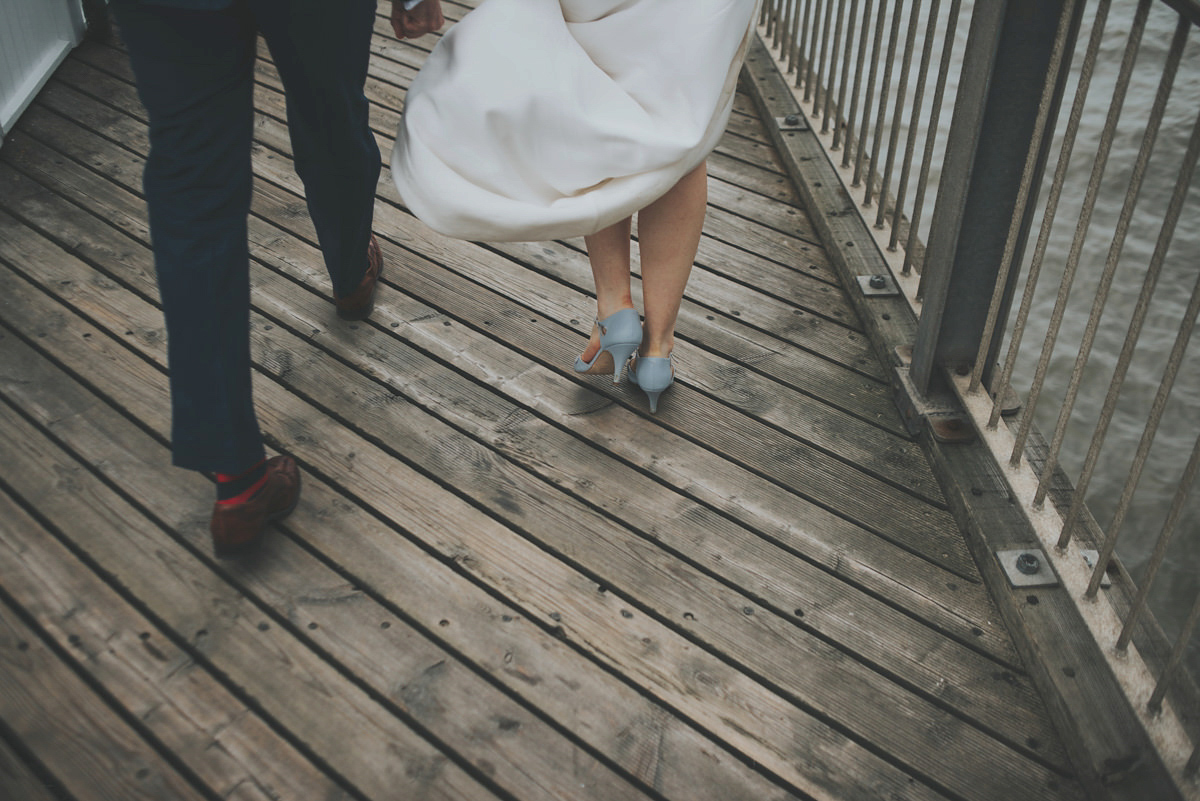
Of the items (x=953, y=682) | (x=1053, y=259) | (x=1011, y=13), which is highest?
(x=1011, y=13)

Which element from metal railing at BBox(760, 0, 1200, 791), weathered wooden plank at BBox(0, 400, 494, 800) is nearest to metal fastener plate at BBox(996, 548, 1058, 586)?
metal railing at BBox(760, 0, 1200, 791)

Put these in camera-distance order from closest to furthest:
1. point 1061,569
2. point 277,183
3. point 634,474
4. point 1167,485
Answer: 1. point 1061,569
2. point 634,474
3. point 277,183
4. point 1167,485

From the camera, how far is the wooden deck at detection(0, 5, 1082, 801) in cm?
132

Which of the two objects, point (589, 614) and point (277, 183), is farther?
point (277, 183)

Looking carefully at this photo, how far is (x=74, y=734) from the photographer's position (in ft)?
4.25

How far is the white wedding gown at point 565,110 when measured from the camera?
4.78 ft

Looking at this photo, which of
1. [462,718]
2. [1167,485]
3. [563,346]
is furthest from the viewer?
[1167,485]

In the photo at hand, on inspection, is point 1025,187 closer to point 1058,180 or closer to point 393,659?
point 1058,180

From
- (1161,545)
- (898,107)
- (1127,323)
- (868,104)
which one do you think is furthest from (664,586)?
(1127,323)

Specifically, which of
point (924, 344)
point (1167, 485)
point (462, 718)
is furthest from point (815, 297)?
point (1167, 485)

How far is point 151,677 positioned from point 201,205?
656 mm

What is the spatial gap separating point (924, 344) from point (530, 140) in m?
0.81

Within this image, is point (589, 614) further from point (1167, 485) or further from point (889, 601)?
point (1167, 485)

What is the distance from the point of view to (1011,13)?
4.73 ft
